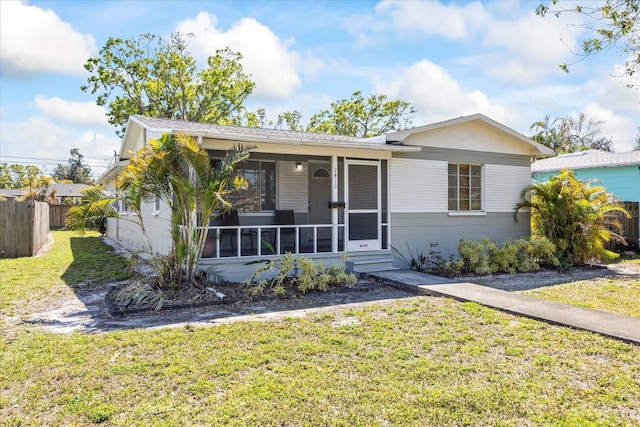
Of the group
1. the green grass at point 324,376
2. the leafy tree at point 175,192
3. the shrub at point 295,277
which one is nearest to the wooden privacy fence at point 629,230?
the shrub at point 295,277

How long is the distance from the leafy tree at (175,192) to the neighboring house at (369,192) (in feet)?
2.46

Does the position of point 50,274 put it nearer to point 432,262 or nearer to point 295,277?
point 295,277

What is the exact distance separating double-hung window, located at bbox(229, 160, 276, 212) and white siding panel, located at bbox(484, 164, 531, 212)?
5.65m

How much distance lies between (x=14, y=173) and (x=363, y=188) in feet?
221

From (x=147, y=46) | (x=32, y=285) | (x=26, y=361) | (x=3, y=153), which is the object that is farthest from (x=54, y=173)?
(x=26, y=361)

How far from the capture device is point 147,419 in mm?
3098

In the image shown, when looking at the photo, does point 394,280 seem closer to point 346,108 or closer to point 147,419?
point 147,419

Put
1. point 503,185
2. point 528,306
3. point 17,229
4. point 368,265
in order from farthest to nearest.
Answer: point 17,229
point 503,185
point 368,265
point 528,306

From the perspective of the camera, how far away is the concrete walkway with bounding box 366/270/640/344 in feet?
17.1

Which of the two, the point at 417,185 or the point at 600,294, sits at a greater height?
the point at 417,185

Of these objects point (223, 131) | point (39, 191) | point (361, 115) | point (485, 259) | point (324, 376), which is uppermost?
point (361, 115)

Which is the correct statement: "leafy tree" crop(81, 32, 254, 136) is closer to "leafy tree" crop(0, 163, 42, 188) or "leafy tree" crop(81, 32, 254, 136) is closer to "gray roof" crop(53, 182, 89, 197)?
"gray roof" crop(53, 182, 89, 197)

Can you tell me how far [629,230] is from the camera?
14.2 m

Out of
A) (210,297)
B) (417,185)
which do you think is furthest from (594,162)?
(210,297)
